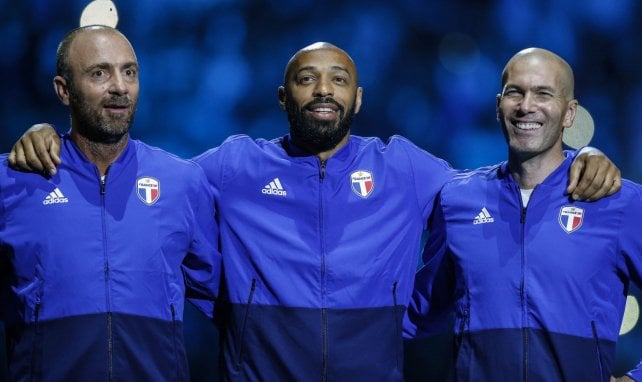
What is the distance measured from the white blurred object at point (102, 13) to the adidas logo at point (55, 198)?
1.68 m

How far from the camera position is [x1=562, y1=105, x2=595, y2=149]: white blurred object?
4180 millimetres

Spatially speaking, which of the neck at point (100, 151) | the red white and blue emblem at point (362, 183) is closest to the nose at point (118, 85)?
the neck at point (100, 151)

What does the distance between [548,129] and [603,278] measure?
1.61 ft

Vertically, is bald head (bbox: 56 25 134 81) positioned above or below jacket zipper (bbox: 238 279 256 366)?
above

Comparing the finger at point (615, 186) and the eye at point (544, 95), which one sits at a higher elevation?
the eye at point (544, 95)

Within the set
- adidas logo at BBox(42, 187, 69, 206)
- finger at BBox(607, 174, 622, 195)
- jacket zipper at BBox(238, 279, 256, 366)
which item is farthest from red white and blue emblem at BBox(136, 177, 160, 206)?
finger at BBox(607, 174, 622, 195)

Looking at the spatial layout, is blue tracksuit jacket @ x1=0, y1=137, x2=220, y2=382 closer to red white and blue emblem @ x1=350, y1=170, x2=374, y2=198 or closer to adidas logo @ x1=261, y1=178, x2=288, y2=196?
adidas logo @ x1=261, y1=178, x2=288, y2=196

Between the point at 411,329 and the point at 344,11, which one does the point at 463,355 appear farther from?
the point at 344,11

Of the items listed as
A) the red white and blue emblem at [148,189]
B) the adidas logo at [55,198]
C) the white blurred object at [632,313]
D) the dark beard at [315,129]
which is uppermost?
the dark beard at [315,129]

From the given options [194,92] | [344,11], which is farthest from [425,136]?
[194,92]

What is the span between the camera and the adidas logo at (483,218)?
2.88 m

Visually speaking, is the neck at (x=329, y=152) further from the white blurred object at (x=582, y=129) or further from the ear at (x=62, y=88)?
the white blurred object at (x=582, y=129)

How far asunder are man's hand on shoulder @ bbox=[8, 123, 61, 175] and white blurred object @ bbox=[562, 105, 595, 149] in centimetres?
240

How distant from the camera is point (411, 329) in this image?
3211 millimetres
